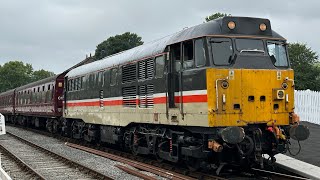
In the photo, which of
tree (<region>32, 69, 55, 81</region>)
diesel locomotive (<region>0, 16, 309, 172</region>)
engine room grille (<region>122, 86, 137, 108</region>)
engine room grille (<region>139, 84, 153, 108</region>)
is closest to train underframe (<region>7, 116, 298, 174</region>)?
diesel locomotive (<region>0, 16, 309, 172</region>)

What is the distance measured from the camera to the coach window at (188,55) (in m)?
10.4

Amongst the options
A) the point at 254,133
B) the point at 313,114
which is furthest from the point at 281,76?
the point at 313,114

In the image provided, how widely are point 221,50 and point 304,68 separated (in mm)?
50707

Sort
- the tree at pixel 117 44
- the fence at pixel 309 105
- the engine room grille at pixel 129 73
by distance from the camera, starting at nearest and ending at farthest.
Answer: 1. the engine room grille at pixel 129 73
2. the fence at pixel 309 105
3. the tree at pixel 117 44

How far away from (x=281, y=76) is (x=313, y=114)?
13662 mm

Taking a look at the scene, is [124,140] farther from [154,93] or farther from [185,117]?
[185,117]

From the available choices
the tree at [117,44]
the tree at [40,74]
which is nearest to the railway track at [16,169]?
the tree at [117,44]

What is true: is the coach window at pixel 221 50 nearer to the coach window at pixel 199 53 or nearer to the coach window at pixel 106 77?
the coach window at pixel 199 53

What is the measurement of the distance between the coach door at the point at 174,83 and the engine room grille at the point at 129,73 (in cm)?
256

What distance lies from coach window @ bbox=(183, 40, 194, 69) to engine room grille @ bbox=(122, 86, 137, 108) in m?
3.18

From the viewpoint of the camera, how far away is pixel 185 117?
10.4 meters

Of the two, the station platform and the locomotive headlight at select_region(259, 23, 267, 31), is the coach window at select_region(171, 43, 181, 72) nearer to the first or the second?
the locomotive headlight at select_region(259, 23, 267, 31)

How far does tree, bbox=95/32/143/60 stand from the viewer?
7156cm

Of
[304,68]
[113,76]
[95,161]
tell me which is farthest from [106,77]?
[304,68]
